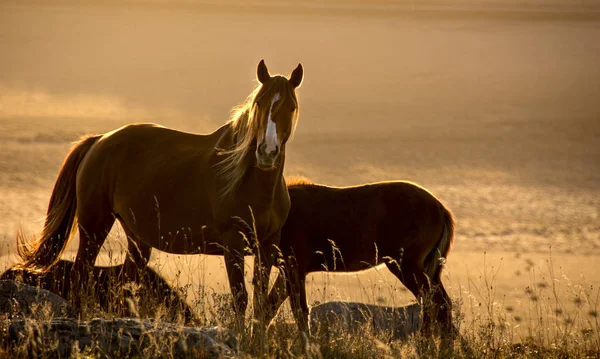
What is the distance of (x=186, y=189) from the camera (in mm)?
6836

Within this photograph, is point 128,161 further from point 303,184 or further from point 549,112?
point 549,112

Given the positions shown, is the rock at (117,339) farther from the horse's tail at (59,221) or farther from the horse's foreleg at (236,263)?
the horse's tail at (59,221)

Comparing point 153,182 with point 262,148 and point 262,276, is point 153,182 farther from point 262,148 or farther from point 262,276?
point 262,148

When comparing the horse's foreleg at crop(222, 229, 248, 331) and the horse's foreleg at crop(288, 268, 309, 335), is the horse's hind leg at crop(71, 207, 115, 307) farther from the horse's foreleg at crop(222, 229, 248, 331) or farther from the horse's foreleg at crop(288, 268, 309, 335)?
the horse's foreleg at crop(288, 268, 309, 335)

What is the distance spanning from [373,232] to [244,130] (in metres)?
2.10

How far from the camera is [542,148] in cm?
2619

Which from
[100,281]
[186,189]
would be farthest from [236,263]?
[100,281]

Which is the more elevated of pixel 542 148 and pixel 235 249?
pixel 542 148

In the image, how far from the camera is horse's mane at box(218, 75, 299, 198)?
244 inches

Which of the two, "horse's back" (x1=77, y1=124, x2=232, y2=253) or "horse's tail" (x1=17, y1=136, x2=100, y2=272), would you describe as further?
"horse's tail" (x1=17, y1=136, x2=100, y2=272)

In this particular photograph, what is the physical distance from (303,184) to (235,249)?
2290 mm

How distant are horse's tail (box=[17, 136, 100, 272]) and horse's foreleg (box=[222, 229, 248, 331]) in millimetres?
1924

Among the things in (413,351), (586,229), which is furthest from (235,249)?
(586,229)

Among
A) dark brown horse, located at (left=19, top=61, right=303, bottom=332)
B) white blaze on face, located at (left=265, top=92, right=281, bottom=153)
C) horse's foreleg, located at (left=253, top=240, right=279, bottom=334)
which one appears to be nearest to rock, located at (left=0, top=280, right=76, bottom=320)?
dark brown horse, located at (left=19, top=61, right=303, bottom=332)
